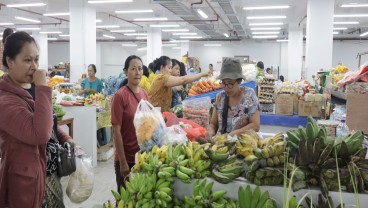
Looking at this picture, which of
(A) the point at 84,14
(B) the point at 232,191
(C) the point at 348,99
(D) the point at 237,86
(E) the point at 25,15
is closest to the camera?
(B) the point at 232,191

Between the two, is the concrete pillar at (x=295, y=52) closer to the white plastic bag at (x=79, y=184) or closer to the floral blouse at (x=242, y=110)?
the floral blouse at (x=242, y=110)

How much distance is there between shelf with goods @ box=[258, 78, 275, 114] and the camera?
6.27 m

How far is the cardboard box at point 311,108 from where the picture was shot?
566cm

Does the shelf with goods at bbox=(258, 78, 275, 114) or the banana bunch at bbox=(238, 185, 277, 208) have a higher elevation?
the shelf with goods at bbox=(258, 78, 275, 114)

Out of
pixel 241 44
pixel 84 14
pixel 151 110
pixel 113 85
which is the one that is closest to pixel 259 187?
pixel 151 110

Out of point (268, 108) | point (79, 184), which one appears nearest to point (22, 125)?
point (79, 184)

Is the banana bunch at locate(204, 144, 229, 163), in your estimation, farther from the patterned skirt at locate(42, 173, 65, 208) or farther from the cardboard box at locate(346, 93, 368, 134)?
the cardboard box at locate(346, 93, 368, 134)

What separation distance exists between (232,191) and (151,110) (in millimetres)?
1004

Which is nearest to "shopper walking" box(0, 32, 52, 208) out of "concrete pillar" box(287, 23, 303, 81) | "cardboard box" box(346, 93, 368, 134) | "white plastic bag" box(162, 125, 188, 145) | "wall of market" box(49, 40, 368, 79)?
"white plastic bag" box(162, 125, 188, 145)

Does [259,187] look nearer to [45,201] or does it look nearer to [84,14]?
[45,201]

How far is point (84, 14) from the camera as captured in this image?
12.4m

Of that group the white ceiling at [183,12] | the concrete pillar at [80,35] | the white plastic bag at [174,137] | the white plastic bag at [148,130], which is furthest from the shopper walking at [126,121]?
the concrete pillar at [80,35]

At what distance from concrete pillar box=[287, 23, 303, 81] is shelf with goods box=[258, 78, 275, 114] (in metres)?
11.7

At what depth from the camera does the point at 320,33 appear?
9.68 m
